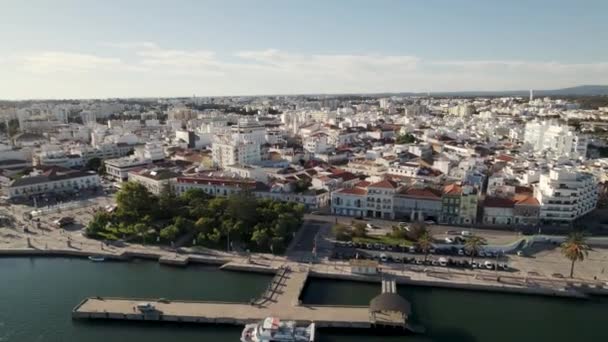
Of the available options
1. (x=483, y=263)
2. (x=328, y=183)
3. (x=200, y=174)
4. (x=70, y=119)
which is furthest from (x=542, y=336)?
(x=70, y=119)

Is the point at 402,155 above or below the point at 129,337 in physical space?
above

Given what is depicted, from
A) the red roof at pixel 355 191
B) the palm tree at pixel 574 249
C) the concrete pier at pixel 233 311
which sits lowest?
the concrete pier at pixel 233 311

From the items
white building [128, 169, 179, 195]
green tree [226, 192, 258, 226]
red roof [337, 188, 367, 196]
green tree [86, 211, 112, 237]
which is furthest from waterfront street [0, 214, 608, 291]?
white building [128, 169, 179, 195]

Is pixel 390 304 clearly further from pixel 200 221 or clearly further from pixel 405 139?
pixel 405 139

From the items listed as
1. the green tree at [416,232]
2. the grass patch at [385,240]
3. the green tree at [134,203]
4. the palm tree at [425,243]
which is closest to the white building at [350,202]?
the grass patch at [385,240]

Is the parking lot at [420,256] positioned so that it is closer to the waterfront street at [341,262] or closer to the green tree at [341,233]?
the green tree at [341,233]

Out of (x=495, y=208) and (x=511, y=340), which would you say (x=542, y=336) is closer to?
(x=511, y=340)
